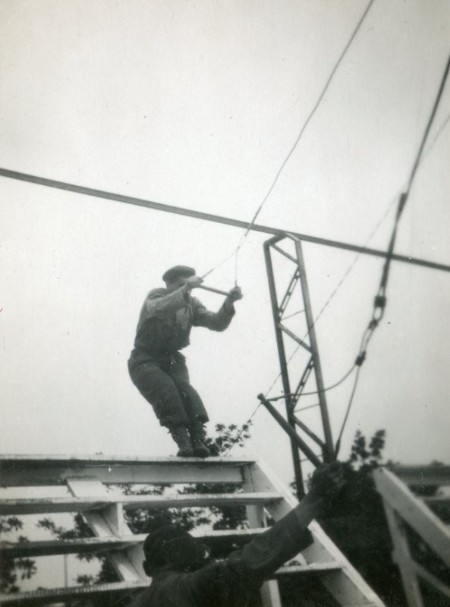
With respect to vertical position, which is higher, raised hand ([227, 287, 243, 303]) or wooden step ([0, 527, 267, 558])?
raised hand ([227, 287, 243, 303])

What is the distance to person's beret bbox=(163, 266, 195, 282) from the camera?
6.33 m

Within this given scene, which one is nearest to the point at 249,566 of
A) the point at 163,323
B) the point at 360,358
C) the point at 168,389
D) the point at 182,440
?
the point at 360,358

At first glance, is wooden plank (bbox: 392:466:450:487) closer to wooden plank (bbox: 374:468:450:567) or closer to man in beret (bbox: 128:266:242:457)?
wooden plank (bbox: 374:468:450:567)

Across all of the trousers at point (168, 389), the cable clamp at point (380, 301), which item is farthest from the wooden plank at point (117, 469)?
the cable clamp at point (380, 301)

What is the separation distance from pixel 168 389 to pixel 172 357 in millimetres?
466

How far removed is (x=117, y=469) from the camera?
4.29 m

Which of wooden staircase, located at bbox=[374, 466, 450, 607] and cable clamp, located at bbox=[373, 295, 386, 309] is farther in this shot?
cable clamp, located at bbox=[373, 295, 386, 309]

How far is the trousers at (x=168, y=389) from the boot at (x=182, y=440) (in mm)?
47

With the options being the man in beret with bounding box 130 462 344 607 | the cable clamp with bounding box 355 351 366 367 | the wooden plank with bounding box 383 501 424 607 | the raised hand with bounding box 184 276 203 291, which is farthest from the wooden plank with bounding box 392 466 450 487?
the raised hand with bounding box 184 276 203 291

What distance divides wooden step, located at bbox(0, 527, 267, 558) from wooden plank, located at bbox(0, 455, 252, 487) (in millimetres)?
687

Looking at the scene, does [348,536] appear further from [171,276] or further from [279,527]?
Answer: [279,527]

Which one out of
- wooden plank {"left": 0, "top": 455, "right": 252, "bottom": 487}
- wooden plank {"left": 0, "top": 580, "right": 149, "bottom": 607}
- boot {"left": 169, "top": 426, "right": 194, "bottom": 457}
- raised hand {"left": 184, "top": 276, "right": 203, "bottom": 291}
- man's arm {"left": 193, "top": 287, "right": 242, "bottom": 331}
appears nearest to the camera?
wooden plank {"left": 0, "top": 580, "right": 149, "bottom": 607}

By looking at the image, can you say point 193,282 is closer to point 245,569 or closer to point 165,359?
point 165,359

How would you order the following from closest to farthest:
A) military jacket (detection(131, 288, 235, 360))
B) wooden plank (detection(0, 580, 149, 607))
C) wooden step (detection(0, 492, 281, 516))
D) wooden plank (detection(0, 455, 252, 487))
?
wooden plank (detection(0, 580, 149, 607))
wooden step (detection(0, 492, 281, 516))
wooden plank (detection(0, 455, 252, 487))
military jacket (detection(131, 288, 235, 360))
